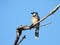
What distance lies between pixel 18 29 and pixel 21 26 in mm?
68

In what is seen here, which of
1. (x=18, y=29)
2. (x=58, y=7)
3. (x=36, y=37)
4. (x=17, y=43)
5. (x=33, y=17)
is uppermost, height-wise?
(x=58, y=7)

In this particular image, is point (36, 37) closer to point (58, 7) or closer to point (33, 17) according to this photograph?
point (33, 17)

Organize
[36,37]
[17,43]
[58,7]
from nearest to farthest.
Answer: [58,7], [17,43], [36,37]

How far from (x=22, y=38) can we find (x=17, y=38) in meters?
0.09

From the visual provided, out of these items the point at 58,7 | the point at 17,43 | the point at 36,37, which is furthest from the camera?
the point at 36,37

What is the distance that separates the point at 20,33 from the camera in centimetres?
275

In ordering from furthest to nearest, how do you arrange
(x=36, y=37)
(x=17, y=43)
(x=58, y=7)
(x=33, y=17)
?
(x=33, y=17) → (x=36, y=37) → (x=17, y=43) → (x=58, y=7)

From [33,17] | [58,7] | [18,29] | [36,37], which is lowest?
[36,37]

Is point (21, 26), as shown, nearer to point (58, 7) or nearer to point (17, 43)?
point (17, 43)

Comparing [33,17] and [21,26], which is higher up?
[21,26]

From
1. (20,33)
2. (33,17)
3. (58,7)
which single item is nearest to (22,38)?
(20,33)

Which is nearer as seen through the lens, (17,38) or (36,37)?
(17,38)

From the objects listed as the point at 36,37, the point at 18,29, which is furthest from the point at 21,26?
the point at 36,37

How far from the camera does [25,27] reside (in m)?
2.72
